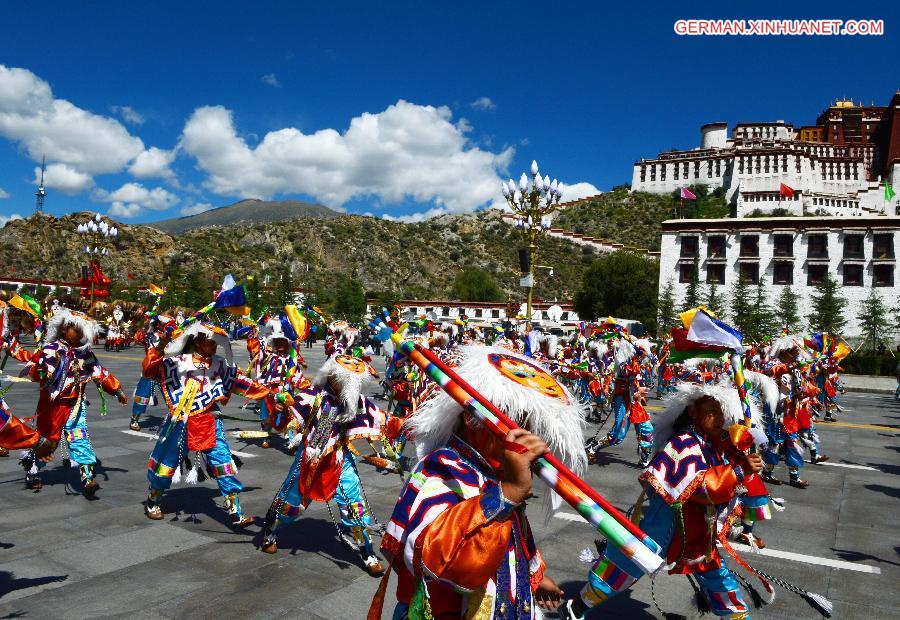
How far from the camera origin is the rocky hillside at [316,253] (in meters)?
90.9

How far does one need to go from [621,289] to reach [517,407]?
6375cm

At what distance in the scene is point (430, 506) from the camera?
77.4 inches

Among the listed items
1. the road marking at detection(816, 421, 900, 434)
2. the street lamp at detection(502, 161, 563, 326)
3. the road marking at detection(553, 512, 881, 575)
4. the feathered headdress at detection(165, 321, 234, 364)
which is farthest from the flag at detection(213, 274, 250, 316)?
the road marking at detection(816, 421, 900, 434)

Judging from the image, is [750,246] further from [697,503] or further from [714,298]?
[697,503]

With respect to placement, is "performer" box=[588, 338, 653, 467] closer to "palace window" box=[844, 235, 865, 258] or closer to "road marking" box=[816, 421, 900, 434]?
"road marking" box=[816, 421, 900, 434]

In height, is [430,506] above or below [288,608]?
above

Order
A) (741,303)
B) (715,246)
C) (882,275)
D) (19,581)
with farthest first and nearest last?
(715,246)
(741,303)
(882,275)
(19,581)

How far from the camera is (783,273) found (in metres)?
52.8

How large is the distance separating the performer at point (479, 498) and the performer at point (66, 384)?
5.95 metres

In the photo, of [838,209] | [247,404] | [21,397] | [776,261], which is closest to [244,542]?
[247,404]

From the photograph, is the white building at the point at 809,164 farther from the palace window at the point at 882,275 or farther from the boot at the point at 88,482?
the boot at the point at 88,482

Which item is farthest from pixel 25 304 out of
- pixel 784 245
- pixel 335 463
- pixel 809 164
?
pixel 809 164

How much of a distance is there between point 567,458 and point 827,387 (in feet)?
55.4

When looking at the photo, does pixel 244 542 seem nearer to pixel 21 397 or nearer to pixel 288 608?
pixel 288 608
